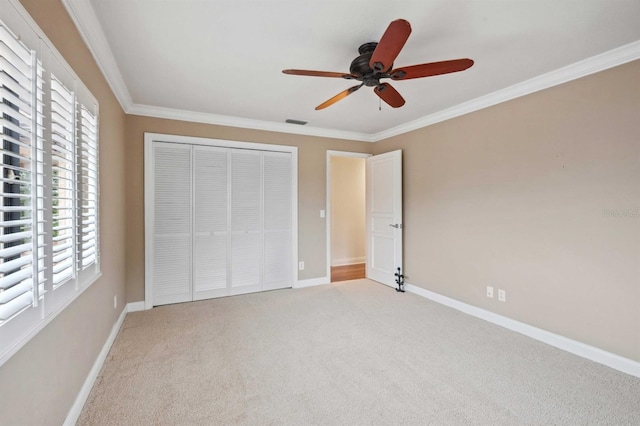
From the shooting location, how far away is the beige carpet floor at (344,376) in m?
1.78

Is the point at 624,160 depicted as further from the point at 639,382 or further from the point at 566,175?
the point at 639,382

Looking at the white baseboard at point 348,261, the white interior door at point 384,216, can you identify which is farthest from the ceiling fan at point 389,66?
the white baseboard at point 348,261

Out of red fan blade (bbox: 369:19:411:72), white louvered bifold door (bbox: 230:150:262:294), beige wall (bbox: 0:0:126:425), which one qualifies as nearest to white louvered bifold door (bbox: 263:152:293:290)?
white louvered bifold door (bbox: 230:150:262:294)

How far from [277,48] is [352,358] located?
8.27 feet

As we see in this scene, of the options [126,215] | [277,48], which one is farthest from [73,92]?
[126,215]

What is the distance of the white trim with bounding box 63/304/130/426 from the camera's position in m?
1.66

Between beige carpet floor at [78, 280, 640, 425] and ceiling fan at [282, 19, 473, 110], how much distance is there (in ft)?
6.93

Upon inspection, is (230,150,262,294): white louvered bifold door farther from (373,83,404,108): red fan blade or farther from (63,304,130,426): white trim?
(373,83,404,108): red fan blade

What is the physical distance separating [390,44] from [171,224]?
3250 millimetres

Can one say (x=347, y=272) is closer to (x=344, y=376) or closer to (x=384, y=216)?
(x=384, y=216)

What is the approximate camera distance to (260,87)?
9.52 ft

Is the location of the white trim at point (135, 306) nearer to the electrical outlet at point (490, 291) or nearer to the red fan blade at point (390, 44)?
the red fan blade at point (390, 44)

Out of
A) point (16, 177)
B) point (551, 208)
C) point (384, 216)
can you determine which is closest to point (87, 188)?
point (16, 177)

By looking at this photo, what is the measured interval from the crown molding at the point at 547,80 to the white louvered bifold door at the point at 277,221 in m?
2.08
